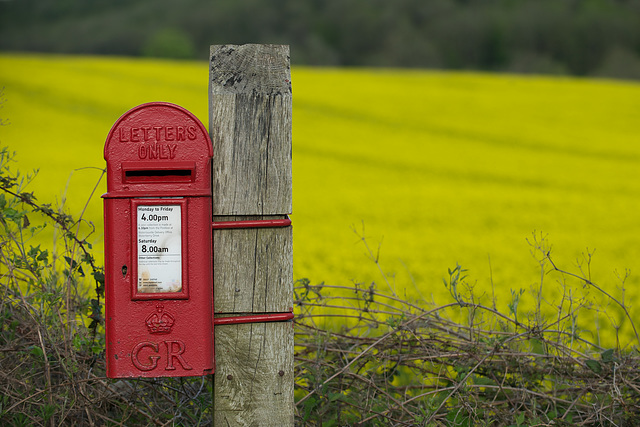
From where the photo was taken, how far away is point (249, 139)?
6.53 feet

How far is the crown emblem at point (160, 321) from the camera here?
6.41 feet

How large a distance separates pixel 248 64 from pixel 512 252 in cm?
592

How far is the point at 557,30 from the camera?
37.2 m

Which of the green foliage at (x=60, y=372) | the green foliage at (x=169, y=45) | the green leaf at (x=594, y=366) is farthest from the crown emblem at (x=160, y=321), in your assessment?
the green foliage at (x=169, y=45)

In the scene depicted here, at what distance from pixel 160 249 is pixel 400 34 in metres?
38.1

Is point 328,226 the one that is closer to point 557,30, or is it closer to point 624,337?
point 624,337

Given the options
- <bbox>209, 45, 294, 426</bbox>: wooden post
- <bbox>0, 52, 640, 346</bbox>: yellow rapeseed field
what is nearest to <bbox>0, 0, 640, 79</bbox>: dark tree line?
<bbox>0, 52, 640, 346</bbox>: yellow rapeseed field

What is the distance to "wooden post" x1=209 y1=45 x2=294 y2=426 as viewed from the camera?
2.00m

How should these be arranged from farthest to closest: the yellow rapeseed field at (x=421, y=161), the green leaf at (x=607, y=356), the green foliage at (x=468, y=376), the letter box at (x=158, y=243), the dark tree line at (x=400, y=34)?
the dark tree line at (x=400, y=34)
the yellow rapeseed field at (x=421, y=161)
the green leaf at (x=607, y=356)
the green foliage at (x=468, y=376)
the letter box at (x=158, y=243)

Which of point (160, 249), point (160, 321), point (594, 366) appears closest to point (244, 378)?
point (160, 321)

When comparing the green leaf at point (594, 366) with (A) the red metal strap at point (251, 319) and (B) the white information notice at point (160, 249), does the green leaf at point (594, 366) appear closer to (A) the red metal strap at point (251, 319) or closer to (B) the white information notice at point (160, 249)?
(A) the red metal strap at point (251, 319)

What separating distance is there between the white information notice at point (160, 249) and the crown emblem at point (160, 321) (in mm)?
65

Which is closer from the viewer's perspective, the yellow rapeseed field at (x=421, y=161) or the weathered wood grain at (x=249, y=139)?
the weathered wood grain at (x=249, y=139)

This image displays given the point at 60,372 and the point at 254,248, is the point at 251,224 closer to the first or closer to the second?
the point at 254,248
